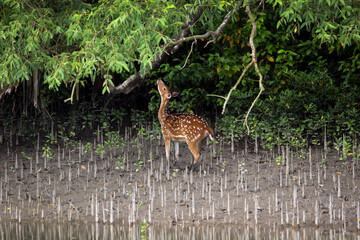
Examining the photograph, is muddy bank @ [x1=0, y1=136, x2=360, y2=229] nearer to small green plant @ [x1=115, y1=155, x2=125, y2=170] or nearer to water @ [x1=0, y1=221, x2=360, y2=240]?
small green plant @ [x1=115, y1=155, x2=125, y2=170]

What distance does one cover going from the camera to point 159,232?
10.0 meters

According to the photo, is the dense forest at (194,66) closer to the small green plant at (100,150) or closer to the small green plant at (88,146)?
the small green plant at (88,146)

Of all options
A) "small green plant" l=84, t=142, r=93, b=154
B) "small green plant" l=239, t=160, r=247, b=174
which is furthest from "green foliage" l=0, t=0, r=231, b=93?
"small green plant" l=239, t=160, r=247, b=174

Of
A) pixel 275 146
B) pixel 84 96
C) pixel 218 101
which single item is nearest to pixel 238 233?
pixel 275 146

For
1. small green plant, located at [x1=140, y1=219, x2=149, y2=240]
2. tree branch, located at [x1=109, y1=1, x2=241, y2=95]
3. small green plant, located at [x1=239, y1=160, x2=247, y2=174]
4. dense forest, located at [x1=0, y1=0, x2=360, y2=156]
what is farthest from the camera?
small green plant, located at [x1=239, y1=160, x2=247, y2=174]

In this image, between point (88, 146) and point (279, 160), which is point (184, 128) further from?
point (88, 146)

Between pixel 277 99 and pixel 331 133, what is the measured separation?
1.31 m

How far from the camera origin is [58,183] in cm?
1276

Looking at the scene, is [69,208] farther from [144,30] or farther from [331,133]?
[331,133]

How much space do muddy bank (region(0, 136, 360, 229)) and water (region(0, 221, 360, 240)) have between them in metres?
0.31

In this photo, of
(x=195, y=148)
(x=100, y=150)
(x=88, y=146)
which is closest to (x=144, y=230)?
(x=195, y=148)

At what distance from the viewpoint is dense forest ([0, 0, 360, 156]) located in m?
11.3

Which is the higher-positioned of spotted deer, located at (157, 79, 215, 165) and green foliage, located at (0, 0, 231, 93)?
green foliage, located at (0, 0, 231, 93)

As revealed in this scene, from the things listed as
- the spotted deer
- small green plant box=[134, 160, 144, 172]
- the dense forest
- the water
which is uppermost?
the dense forest
